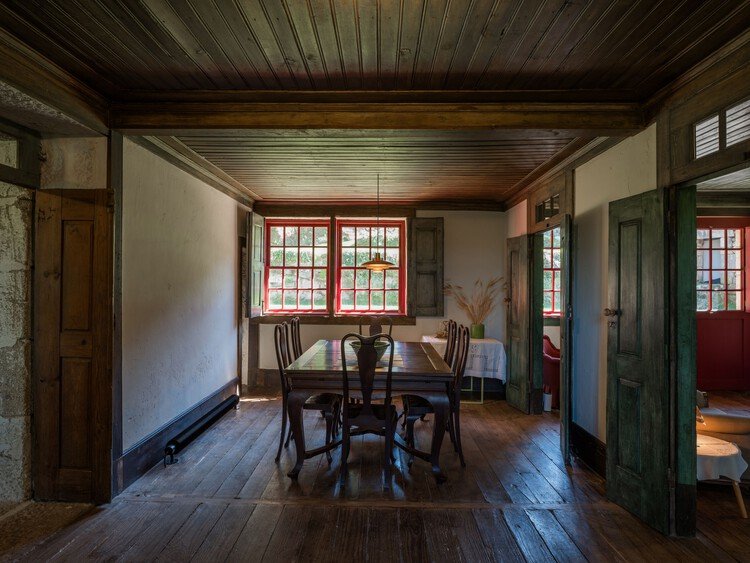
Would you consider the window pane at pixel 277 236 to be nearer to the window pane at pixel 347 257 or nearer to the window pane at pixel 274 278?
the window pane at pixel 274 278

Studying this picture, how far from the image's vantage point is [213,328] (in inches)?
188

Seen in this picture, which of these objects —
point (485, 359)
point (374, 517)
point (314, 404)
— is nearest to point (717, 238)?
point (485, 359)

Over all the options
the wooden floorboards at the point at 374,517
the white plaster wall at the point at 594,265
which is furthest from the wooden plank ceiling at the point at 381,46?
the wooden floorboards at the point at 374,517

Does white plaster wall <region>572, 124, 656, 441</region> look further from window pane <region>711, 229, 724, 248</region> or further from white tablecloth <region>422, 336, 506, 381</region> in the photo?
window pane <region>711, 229, 724, 248</region>

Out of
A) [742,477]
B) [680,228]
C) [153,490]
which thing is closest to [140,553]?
[153,490]

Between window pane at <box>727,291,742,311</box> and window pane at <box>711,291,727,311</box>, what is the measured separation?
0.05m

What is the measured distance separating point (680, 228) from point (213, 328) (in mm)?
4456

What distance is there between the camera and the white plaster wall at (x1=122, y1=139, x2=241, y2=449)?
3145mm

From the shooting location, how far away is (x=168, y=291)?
3715mm

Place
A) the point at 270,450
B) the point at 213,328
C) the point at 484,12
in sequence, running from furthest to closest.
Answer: the point at 213,328
the point at 270,450
the point at 484,12

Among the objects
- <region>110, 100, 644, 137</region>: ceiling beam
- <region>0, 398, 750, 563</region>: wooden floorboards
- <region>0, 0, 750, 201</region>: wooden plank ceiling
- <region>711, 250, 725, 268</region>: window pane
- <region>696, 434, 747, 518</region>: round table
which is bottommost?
<region>0, 398, 750, 563</region>: wooden floorboards

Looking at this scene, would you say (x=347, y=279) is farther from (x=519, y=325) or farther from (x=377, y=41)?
(x=377, y=41)

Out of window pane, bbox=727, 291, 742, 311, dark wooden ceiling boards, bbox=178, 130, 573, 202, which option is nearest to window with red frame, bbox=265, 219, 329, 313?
dark wooden ceiling boards, bbox=178, 130, 573, 202

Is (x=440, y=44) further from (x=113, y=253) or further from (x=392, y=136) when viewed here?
(x=113, y=253)
